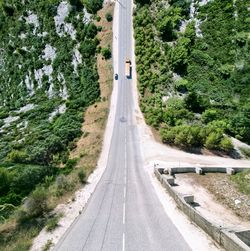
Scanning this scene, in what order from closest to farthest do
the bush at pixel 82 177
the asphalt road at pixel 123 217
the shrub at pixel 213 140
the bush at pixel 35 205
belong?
1. the asphalt road at pixel 123 217
2. the bush at pixel 35 205
3. the bush at pixel 82 177
4. the shrub at pixel 213 140

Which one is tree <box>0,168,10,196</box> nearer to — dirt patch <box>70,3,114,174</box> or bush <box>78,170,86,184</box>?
bush <box>78,170,86,184</box>

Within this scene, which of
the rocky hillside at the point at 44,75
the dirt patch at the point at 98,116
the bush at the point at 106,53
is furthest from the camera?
the bush at the point at 106,53

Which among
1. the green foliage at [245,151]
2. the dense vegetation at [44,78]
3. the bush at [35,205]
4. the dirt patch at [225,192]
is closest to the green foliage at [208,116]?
the green foliage at [245,151]

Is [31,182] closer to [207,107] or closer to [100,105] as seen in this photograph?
[100,105]

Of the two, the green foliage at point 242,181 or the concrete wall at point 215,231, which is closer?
the concrete wall at point 215,231

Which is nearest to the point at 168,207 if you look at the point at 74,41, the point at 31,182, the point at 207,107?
the point at 31,182

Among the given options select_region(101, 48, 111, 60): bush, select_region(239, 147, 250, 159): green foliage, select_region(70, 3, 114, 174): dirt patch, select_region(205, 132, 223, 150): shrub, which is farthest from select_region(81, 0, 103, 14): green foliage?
select_region(239, 147, 250, 159): green foliage

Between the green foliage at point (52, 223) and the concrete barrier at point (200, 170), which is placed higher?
the concrete barrier at point (200, 170)

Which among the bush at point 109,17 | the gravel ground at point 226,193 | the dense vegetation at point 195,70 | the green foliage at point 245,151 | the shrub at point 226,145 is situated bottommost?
the gravel ground at point 226,193

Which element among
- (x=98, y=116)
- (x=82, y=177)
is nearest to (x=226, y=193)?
(x=82, y=177)

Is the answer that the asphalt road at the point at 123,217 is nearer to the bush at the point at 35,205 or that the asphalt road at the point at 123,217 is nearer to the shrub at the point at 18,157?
the bush at the point at 35,205
